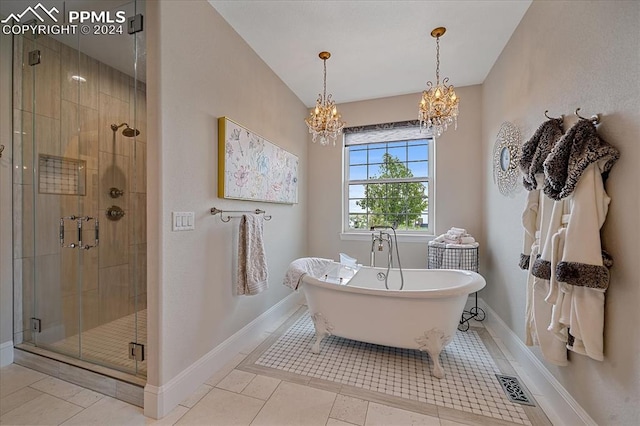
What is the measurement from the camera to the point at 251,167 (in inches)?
87.5

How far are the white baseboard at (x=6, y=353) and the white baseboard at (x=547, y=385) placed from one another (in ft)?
11.9

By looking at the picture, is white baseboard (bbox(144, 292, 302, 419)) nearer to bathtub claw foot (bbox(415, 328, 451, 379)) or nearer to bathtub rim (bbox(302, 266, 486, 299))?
bathtub rim (bbox(302, 266, 486, 299))

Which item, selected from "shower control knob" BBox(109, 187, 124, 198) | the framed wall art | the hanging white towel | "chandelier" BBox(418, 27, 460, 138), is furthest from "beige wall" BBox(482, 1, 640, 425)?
"shower control knob" BBox(109, 187, 124, 198)

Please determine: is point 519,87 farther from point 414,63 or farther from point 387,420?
point 387,420

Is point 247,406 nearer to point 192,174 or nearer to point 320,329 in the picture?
point 320,329

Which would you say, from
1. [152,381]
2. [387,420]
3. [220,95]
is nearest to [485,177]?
[387,420]

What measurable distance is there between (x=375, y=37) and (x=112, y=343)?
3.08 meters

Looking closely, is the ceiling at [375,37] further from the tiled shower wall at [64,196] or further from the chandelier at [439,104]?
the tiled shower wall at [64,196]

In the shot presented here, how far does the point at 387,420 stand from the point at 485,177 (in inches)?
98.1

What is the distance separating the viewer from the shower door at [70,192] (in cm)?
192

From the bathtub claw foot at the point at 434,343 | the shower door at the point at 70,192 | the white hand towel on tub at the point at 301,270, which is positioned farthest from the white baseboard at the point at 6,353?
the bathtub claw foot at the point at 434,343

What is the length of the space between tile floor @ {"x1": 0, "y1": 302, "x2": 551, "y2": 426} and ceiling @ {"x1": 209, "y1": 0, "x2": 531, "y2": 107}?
8.54 feet

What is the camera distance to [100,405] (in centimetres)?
151

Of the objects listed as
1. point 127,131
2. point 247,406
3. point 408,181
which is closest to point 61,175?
point 127,131
